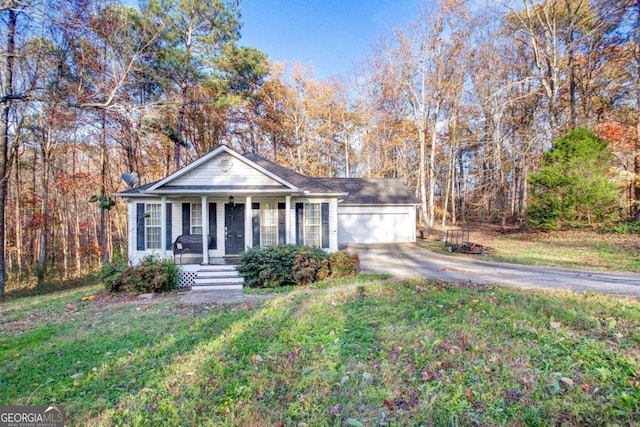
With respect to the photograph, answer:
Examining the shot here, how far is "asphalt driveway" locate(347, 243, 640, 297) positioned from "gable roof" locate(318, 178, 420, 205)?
5708 millimetres

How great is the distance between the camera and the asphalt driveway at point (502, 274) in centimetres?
660

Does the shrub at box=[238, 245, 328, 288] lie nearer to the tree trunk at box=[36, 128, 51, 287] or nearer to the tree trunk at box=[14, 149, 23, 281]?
the tree trunk at box=[36, 128, 51, 287]

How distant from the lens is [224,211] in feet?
36.2

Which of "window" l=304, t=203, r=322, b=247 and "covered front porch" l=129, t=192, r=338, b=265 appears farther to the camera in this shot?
"window" l=304, t=203, r=322, b=247

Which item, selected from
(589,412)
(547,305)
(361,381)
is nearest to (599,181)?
(547,305)

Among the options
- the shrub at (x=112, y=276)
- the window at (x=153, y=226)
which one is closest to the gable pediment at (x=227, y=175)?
the window at (x=153, y=226)

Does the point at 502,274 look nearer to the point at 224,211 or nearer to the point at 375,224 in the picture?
the point at 375,224

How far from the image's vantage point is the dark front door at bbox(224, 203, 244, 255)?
11.0 meters

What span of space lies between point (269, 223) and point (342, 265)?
4247 millimetres

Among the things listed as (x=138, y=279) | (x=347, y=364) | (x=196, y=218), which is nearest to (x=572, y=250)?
(x=347, y=364)

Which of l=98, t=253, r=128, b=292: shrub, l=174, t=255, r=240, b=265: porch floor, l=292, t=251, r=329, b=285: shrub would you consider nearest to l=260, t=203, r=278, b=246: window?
l=174, t=255, r=240, b=265: porch floor

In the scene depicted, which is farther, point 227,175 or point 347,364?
point 227,175

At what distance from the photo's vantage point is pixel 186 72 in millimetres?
16359

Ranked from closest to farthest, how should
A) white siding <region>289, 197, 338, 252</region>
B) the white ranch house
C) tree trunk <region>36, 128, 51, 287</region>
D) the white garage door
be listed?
the white ranch house → white siding <region>289, 197, 338, 252</region> → tree trunk <region>36, 128, 51, 287</region> → the white garage door
